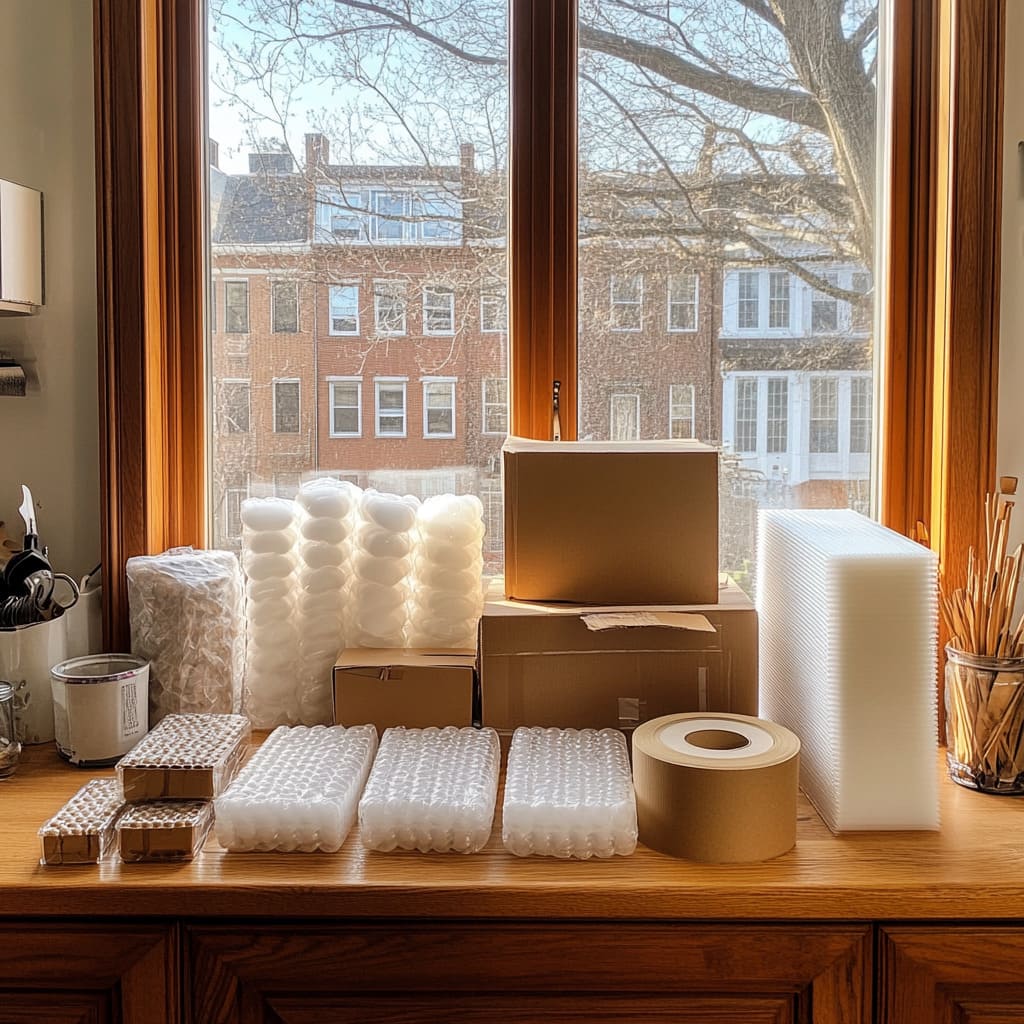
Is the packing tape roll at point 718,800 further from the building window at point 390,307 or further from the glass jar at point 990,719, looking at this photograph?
the building window at point 390,307

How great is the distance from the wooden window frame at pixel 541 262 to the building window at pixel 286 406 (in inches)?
5.0

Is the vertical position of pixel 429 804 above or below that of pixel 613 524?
below

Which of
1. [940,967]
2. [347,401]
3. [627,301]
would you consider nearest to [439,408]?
[347,401]

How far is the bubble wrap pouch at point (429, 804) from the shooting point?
1228 millimetres

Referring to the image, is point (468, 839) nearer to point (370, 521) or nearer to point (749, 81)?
point (370, 521)

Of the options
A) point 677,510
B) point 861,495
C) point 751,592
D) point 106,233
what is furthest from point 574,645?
point 106,233

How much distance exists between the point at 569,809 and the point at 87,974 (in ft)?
1.97

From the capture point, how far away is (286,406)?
1820 mm

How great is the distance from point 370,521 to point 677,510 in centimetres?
49

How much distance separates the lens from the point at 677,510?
1.54m

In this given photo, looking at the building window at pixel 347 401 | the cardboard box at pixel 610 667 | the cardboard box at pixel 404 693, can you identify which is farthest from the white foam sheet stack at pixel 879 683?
the building window at pixel 347 401

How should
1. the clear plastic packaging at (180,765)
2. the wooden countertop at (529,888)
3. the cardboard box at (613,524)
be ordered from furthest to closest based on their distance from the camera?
the cardboard box at (613,524)
the clear plastic packaging at (180,765)
the wooden countertop at (529,888)

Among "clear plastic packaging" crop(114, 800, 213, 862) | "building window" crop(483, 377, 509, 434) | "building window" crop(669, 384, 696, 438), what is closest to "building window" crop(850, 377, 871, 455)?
"building window" crop(669, 384, 696, 438)

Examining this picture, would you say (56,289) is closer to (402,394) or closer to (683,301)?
(402,394)
